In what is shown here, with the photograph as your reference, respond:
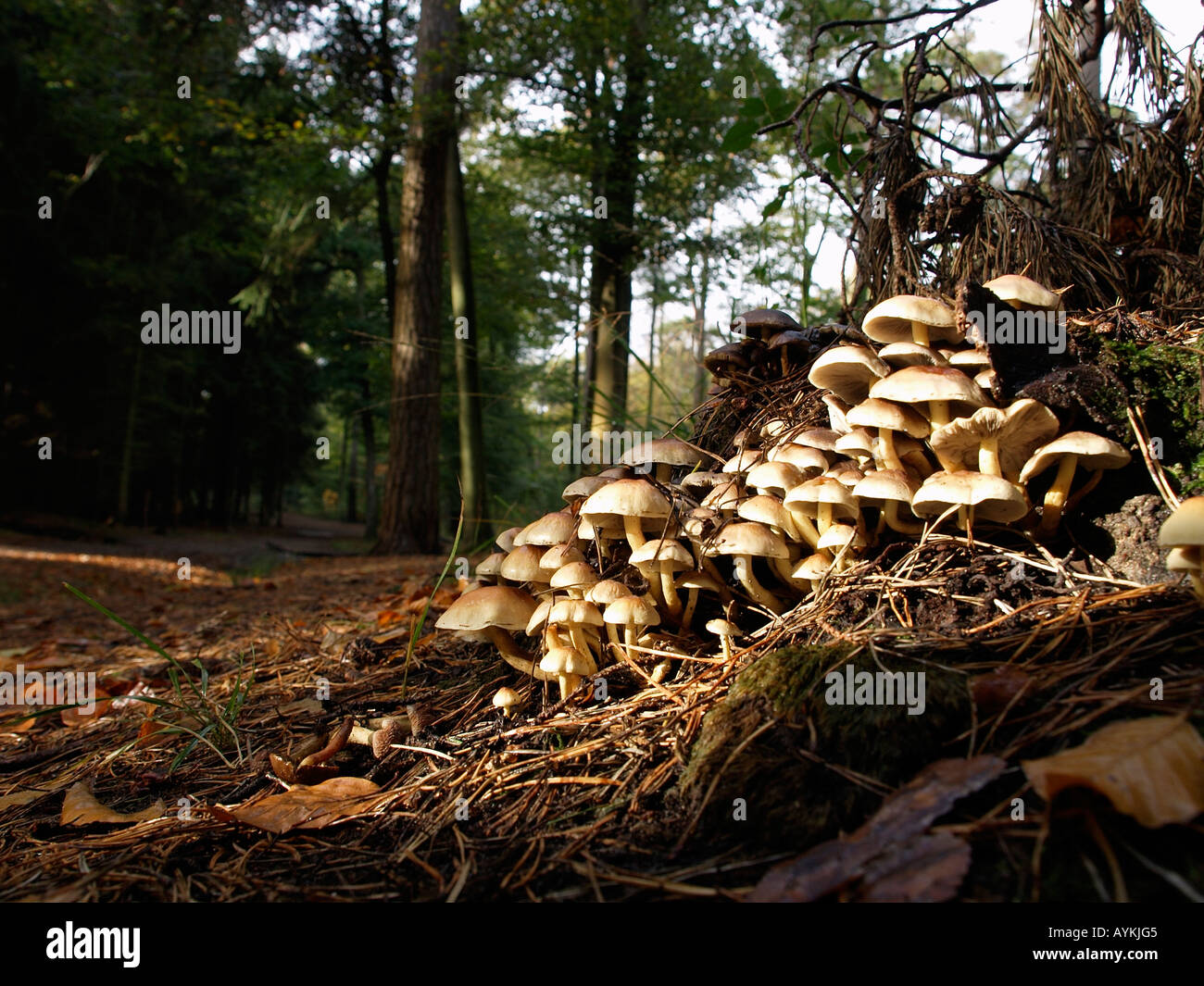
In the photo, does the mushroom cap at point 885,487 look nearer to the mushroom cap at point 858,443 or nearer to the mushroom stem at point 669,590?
the mushroom cap at point 858,443

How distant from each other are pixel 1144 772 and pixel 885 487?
0.83m

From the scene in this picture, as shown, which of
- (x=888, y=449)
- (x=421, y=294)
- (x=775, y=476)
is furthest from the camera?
(x=421, y=294)

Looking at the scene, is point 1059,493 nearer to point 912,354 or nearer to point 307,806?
point 912,354

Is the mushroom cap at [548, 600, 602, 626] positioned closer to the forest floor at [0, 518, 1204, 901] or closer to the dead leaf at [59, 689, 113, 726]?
the forest floor at [0, 518, 1204, 901]

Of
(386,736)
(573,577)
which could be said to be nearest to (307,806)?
(386,736)

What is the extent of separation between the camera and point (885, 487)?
1.65 meters

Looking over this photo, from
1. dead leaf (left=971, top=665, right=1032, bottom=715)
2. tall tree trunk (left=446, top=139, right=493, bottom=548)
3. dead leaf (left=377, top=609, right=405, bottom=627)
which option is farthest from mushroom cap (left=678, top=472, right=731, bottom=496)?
tall tree trunk (left=446, top=139, right=493, bottom=548)

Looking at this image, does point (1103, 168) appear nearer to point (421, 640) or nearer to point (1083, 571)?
point (1083, 571)

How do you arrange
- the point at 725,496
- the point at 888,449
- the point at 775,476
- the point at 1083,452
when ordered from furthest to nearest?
the point at 725,496
the point at 775,476
the point at 888,449
the point at 1083,452

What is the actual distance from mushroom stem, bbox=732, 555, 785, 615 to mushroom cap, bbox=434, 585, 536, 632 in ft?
2.07

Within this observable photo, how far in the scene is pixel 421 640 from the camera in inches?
107

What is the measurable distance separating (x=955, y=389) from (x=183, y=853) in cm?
202

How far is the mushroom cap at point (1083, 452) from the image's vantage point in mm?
1528
